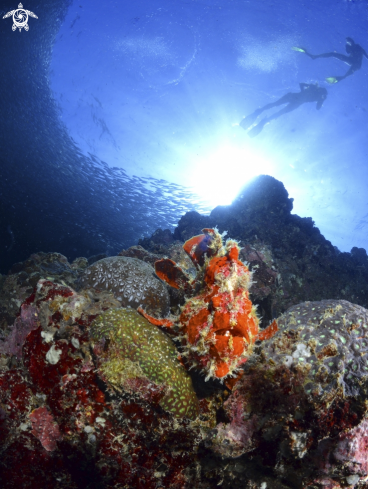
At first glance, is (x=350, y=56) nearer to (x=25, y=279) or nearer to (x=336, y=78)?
(x=336, y=78)

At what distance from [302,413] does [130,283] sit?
379 centimetres

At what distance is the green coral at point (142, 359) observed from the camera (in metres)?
2.46

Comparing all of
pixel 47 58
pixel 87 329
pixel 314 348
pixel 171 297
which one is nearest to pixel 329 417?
pixel 314 348

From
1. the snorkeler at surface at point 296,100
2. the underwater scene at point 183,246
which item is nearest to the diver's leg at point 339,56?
the underwater scene at point 183,246

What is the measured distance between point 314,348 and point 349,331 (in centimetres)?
80

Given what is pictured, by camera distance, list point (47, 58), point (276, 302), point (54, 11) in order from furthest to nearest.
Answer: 1. point (47, 58)
2. point (54, 11)
3. point (276, 302)

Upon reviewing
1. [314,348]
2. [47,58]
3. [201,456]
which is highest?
[47,58]

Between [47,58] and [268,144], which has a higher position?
[268,144]

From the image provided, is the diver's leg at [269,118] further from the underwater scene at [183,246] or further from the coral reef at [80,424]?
the coral reef at [80,424]

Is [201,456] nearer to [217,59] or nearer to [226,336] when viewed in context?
[226,336]

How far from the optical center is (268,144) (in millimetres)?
21266

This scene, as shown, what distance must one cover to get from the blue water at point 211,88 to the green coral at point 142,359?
1952cm

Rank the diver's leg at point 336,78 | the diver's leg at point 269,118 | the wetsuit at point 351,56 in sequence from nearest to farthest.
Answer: the wetsuit at point 351,56 < the diver's leg at point 336,78 < the diver's leg at point 269,118

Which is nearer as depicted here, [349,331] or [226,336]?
[226,336]
